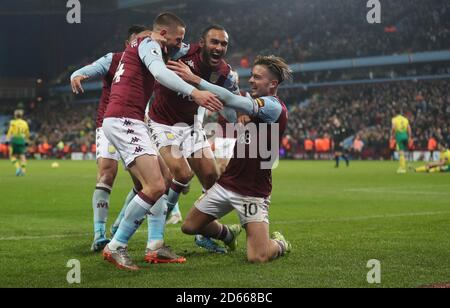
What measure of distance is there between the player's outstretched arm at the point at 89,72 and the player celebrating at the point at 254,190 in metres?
1.27

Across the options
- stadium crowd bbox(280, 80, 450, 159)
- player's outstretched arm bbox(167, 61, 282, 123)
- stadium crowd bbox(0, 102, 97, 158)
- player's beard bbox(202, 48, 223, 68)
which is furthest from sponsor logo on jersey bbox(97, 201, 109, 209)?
stadium crowd bbox(0, 102, 97, 158)

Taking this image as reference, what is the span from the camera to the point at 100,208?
717 centimetres

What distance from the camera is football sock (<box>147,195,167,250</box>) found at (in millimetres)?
6219

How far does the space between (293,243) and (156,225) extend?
1.64m

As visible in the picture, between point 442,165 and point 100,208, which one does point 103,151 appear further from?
point 442,165

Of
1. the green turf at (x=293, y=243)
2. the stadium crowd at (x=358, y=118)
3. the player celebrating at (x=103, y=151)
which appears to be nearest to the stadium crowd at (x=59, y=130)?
the stadium crowd at (x=358, y=118)

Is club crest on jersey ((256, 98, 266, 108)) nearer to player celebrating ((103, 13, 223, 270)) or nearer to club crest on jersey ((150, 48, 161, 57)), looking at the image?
player celebrating ((103, 13, 223, 270))

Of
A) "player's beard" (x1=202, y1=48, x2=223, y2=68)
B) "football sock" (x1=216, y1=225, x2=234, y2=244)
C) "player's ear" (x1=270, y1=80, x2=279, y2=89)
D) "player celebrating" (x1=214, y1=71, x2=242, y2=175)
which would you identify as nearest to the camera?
"player's ear" (x1=270, y1=80, x2=279, y2=89)

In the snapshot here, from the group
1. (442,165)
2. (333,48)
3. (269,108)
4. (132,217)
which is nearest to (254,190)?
(269,108)

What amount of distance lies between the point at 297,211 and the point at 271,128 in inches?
175

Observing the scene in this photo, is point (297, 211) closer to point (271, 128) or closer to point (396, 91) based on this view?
point (271, 128)

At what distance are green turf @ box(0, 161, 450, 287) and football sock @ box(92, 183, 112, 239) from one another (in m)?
0.24

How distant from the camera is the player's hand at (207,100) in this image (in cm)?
545

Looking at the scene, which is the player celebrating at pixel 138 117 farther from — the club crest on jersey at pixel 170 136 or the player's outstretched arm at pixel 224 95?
the club crest on jersey at pixel 170 136
